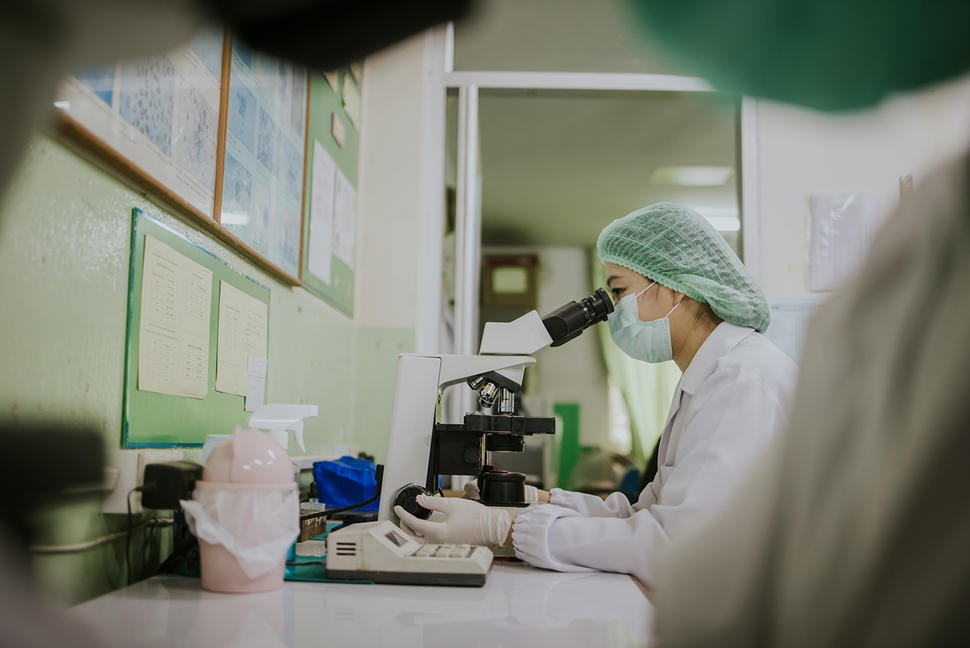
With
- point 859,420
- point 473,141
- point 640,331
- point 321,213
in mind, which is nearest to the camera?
point 859,420

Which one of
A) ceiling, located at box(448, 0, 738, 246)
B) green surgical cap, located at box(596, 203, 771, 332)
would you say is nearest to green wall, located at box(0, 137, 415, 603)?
green surgical cap, located at box(596, 203, 771, 332)

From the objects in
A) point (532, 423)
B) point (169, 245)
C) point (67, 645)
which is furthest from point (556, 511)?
point (67, 645)

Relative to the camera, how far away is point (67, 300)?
917 millimetres

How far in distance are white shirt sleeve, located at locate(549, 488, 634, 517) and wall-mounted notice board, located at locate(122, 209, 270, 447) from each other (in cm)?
74

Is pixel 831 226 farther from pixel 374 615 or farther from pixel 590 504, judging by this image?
pixel 374 615

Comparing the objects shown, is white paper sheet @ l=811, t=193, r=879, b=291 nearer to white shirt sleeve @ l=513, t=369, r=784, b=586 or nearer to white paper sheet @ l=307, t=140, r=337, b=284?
white shirt sleeve @ l=513, t=369, r=784, b=586

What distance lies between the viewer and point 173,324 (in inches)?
47.4

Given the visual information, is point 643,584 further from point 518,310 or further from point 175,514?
point 518,310

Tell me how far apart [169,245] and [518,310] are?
A: 16.2 feet

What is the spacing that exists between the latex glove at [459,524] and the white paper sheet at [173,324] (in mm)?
448

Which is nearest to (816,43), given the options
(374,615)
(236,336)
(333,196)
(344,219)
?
(374,615)

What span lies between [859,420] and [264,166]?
159 centimetres

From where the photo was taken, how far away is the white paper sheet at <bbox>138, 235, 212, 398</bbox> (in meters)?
1.11

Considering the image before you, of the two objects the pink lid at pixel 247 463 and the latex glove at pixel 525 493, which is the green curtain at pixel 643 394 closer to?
the latex glove at pixel 525 493
